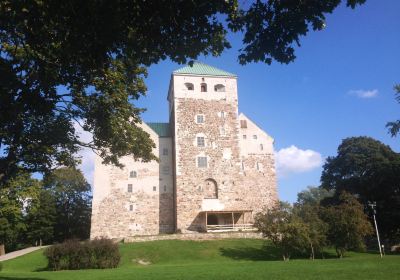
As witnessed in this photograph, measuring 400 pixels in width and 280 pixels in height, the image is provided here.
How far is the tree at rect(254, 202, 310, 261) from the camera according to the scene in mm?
27531

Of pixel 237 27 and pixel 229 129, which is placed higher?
pixel 229 129

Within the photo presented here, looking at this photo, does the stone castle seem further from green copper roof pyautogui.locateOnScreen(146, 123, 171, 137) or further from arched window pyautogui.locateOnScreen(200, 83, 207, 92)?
green copper roof pyautogui.locateOnScreen(146, 123, 171, 137)

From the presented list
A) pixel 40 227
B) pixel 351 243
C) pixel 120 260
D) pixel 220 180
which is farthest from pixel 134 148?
pixel 40 227

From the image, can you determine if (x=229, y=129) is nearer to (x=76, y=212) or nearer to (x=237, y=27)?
(x=76, y=212)

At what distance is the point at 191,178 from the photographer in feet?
131

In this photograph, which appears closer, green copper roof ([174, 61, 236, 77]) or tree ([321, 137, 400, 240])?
tree ([321, 137, 400, 240])

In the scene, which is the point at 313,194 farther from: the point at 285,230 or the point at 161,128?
the point at 285,230

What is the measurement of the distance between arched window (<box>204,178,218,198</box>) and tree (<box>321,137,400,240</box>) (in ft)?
47.0

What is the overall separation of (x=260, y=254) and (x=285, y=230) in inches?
120

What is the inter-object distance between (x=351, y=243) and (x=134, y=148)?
20.6 metres

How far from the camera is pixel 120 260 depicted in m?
26.3

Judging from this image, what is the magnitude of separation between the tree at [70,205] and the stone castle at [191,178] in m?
12.2

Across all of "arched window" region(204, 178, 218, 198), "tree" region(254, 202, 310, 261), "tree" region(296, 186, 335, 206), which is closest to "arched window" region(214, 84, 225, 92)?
"arched window" region(204, 178, 218, 198)

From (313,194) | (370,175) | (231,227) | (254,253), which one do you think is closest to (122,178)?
(231,227)
